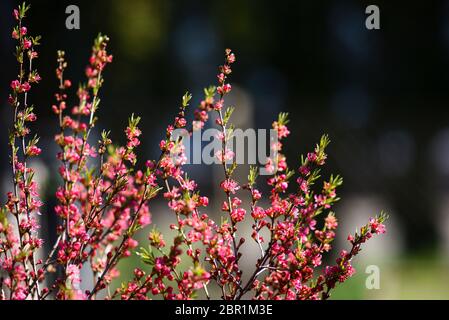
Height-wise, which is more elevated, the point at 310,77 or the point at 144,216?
the point at 310,77

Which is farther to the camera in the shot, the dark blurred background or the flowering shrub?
the dark blurred background

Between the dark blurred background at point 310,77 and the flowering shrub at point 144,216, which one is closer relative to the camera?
the flowering shrub at point 144,216

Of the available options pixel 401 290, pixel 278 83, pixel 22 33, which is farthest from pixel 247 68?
pixel 22 33

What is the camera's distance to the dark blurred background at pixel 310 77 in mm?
12461

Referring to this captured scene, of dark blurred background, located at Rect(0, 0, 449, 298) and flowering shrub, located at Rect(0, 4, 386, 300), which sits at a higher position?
dark blurred background, located at Rect(0, 0, 449, 298)

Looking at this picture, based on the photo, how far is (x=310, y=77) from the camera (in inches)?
549

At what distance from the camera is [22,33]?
2.42 meters

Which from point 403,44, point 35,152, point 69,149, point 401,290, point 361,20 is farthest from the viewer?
point 361,20

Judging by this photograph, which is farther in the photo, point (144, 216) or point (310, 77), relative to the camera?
point (310, 77)

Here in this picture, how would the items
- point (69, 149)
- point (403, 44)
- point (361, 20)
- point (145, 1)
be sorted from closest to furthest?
point (69, 149) → point (145, 1) → point (403, 44) → point (361, 20)

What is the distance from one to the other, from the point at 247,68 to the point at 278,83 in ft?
2.93

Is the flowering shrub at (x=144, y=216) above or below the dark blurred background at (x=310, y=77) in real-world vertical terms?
below

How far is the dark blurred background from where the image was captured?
1246 centimetres
